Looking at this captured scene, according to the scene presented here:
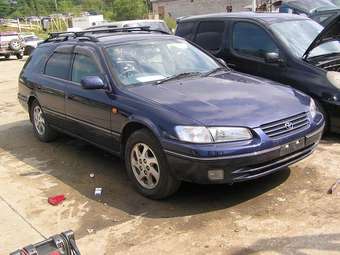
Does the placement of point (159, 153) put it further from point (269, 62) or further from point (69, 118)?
point (269, 62)

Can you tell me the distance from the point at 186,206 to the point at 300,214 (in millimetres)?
1070

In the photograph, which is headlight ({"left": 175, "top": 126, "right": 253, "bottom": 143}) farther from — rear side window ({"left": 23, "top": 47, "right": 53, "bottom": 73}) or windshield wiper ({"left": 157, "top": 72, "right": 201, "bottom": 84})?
rear side window ({"left": 23, "top": 47, "right": 53, "bottom": 73})

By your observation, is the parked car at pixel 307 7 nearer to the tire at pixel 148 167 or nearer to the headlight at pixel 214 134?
the tire at pixel 148 167

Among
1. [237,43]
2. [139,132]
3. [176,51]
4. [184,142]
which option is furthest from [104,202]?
[237,43]

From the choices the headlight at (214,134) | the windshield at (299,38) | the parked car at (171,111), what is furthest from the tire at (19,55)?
the headlight at (214,134)

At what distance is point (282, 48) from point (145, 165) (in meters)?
3.03

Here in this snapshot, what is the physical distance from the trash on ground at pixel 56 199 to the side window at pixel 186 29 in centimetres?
418

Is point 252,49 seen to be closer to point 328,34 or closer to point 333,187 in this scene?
point 328,34

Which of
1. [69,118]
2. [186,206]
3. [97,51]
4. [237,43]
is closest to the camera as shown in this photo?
[186,206]

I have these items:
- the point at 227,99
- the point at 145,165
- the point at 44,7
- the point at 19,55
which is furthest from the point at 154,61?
the point at 44,7

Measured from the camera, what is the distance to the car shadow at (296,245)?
12.4 ft

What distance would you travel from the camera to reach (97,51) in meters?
5.81

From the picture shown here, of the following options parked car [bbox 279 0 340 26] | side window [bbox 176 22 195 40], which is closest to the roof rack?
side window [bbox 176 22 195 40]

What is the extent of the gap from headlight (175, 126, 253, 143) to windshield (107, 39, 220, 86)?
1.24 metres
